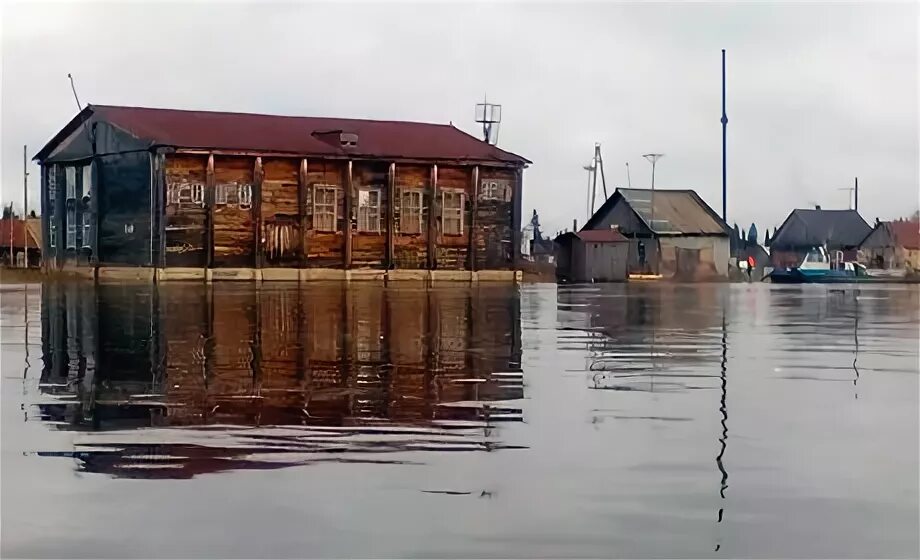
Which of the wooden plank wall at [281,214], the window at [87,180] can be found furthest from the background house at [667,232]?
the window at [87,180]

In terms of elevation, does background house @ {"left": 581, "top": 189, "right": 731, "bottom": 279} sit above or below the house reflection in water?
above

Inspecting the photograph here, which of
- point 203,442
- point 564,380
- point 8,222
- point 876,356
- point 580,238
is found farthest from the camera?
point 8,222

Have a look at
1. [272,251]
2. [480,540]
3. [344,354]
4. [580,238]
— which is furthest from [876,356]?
[580,238]

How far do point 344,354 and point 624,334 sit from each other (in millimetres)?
5566

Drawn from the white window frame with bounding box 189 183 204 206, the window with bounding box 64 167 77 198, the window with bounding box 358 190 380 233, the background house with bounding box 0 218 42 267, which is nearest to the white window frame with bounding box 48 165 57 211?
the window with bounding box 64 167 77 198

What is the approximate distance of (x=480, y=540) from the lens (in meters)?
5.28

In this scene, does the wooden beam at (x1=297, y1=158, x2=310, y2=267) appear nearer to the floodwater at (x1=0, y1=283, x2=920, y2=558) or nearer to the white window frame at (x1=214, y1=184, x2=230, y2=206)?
the white window frame at (x1=214, y1=184, x2=230, y2=206)

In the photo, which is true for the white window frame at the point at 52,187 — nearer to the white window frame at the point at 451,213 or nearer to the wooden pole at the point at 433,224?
the wooden pole at the point at 433,224

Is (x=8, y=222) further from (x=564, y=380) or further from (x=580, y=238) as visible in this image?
(x=564, y=380)

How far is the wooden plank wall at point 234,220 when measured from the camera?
41.2 meters

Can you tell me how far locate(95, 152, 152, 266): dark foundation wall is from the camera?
40.9 m

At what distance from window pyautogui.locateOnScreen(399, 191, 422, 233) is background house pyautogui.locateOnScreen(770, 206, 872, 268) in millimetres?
48498

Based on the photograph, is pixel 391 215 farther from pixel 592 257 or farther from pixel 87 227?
pixel 592 257

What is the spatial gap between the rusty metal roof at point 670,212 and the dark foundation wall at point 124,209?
2932 cm
